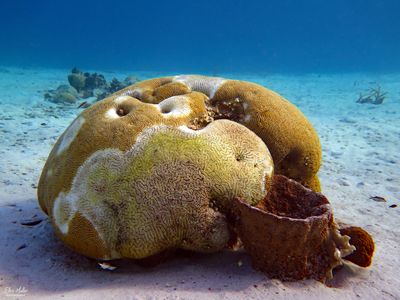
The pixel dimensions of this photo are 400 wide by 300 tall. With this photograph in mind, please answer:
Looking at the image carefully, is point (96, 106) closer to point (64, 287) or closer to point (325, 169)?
point (64, 287)

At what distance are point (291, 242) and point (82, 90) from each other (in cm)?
1680

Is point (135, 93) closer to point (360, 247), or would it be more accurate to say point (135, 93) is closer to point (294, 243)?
point (294, 243)

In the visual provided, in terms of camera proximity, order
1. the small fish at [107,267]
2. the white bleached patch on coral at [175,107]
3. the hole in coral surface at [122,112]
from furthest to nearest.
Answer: the hole in coral surface at [122,112], the white bleached patch on coral at [175,107], the small fish at [107,267]

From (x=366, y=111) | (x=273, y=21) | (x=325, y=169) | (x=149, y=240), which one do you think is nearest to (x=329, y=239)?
(x=149, y=240)

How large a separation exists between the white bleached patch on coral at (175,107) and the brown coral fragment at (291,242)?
3.90ft

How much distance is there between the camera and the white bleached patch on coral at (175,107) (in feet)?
11.5

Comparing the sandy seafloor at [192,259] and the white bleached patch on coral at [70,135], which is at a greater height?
the white bleached patch on coral at [70,135]

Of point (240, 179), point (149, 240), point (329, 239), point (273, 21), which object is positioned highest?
point (273, 21)

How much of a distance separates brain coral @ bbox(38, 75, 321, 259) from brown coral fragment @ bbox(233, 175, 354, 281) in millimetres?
272

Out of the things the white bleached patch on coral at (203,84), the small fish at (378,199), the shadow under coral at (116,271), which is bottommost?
the shadow under coral at (116,271)

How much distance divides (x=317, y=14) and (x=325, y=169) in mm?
136879

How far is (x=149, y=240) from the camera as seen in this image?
2857 millimetres

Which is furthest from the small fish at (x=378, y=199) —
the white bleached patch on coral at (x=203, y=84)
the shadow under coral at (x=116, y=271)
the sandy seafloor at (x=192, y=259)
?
the white bleached patch on coral at (x=203, y=84)

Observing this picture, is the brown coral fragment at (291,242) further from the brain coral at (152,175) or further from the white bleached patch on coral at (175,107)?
the white bleached patch on coral at (175,107)
